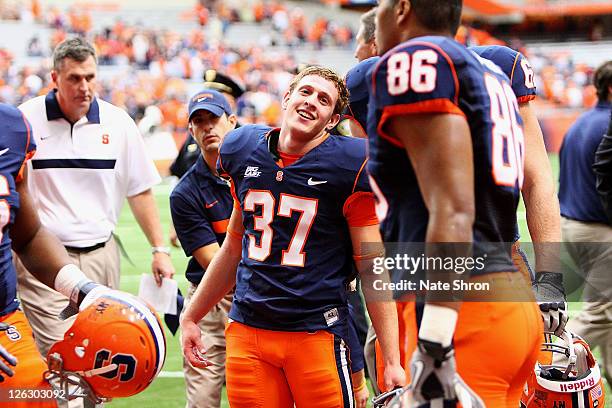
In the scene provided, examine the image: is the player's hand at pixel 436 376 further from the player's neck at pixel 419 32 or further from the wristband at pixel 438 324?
the player's neck at pixel 419 32

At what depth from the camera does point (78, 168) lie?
17.6 ft

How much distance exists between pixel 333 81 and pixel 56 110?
227cm

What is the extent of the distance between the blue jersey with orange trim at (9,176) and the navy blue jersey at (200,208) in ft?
4.51

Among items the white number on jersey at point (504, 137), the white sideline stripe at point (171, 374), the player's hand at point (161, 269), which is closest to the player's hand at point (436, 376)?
the white number on jersey at point (504, 137)

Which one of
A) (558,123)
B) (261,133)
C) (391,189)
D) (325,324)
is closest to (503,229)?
(391,189)

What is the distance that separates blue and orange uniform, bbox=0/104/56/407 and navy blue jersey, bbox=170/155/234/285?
53.4 inches

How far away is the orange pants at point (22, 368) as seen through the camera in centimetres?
330

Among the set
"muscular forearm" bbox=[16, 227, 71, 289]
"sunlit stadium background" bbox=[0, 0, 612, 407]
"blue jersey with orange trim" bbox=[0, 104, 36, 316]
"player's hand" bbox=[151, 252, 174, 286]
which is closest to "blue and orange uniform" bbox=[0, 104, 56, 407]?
"blue jersey with orange trim" bbox=[0, 104, 36, 316]

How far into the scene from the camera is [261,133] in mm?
3768

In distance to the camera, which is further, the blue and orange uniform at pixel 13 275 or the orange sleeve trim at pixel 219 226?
the orange sleeve trim at pixel 219 226

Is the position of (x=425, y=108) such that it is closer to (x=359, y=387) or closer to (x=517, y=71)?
(x=517, y=71)

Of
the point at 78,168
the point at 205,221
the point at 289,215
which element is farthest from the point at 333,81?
the point at 78,168

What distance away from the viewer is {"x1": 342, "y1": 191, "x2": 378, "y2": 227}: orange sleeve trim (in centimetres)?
357

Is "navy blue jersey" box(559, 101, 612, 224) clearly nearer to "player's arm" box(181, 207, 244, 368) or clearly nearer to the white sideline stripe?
the white sideline stripe
